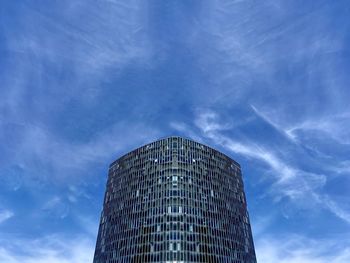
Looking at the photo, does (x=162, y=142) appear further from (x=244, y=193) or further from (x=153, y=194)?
(x=244, y=193)

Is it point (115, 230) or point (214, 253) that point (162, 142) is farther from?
point (214, 253)

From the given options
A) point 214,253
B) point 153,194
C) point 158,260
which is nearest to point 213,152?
point 153,194

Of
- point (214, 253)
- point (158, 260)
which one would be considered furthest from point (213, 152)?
point (158, 260)

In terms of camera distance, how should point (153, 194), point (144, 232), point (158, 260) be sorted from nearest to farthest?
1. point (158, 260)
2. point (144, 232)
3. point (153, 194)

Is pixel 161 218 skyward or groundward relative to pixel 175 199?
groundward

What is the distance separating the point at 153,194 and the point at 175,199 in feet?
31.6

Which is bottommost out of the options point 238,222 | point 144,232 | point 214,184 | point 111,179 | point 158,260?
point 158,260

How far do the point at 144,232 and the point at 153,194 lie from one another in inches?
586

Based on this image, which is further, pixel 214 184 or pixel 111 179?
pixel 111 179

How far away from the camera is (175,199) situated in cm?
11444

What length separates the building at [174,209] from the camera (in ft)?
349

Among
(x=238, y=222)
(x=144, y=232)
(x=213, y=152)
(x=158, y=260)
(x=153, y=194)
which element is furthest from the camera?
(x=213, y=152)

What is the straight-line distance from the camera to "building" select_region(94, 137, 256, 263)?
10644 centimetres

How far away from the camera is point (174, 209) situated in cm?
11181
